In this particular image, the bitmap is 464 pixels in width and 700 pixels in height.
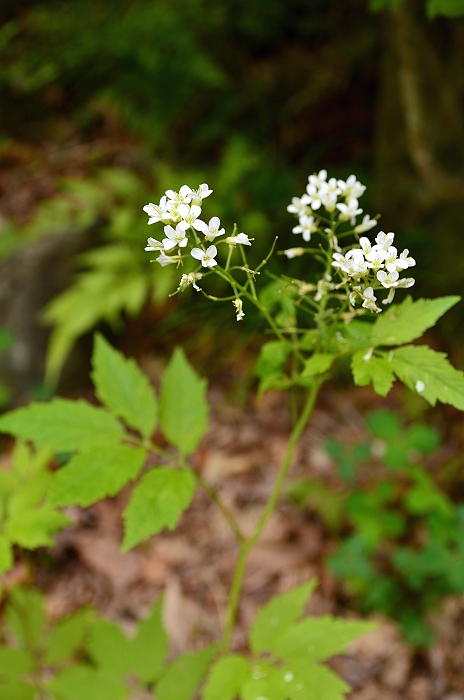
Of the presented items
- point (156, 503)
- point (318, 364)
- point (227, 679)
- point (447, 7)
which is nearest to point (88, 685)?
point (227, 679)

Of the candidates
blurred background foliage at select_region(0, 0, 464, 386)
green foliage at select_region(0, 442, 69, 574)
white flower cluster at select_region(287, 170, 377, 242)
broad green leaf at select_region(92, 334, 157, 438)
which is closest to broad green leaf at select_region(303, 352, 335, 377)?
white flower cluster at select_region(287, 170, 377, 242)

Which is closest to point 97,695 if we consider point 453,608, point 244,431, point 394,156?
point 453,608

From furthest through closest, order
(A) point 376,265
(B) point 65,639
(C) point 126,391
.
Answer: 1. (B) point 65,639
2. (C) point 126,391
3. (A) point 376,265

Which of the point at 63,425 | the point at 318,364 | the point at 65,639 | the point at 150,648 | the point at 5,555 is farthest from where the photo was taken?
the point at 65,639

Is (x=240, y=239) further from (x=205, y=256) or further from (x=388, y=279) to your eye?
(x=388, y=279)

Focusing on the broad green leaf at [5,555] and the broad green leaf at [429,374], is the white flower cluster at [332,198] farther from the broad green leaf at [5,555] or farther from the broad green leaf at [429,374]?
the broad green leaf at [5,555]

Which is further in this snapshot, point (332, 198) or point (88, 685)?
point (88, 685)
